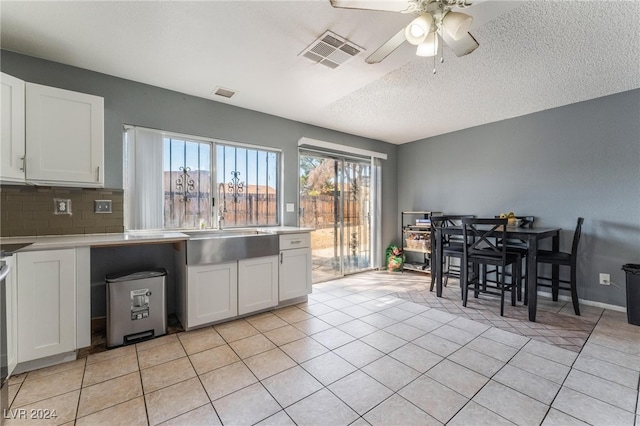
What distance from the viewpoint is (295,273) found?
311cm

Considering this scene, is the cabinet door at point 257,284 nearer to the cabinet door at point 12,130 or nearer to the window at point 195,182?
the window at point 195,182

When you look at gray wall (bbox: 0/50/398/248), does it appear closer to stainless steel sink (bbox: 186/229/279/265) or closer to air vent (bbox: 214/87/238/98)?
air vent (bbox: 214/87/238/98)

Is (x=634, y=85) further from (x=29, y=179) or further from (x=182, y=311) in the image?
(x=29, y=179)

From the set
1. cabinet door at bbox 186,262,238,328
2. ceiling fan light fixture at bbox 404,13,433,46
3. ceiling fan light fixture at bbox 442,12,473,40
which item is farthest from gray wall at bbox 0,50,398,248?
ceiling fan light fixture at bbox 442,12,473,40

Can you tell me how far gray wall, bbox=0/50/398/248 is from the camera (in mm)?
2318

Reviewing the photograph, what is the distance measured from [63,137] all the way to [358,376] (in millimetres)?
2887

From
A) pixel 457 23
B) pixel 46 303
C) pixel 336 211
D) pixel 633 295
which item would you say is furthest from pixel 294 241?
pixel 633 295

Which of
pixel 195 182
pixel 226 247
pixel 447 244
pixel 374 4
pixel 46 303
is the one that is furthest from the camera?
pixel 447 244

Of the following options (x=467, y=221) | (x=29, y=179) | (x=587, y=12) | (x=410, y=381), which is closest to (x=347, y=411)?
(x=410, y=381)

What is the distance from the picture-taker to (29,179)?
79.4 inches

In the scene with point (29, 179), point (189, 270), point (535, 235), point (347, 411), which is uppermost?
point (29, 179)

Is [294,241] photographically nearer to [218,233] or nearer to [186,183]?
[218,233]

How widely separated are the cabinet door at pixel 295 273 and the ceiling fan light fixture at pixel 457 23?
2.41 meters

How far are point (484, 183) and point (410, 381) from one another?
3.43 meters
